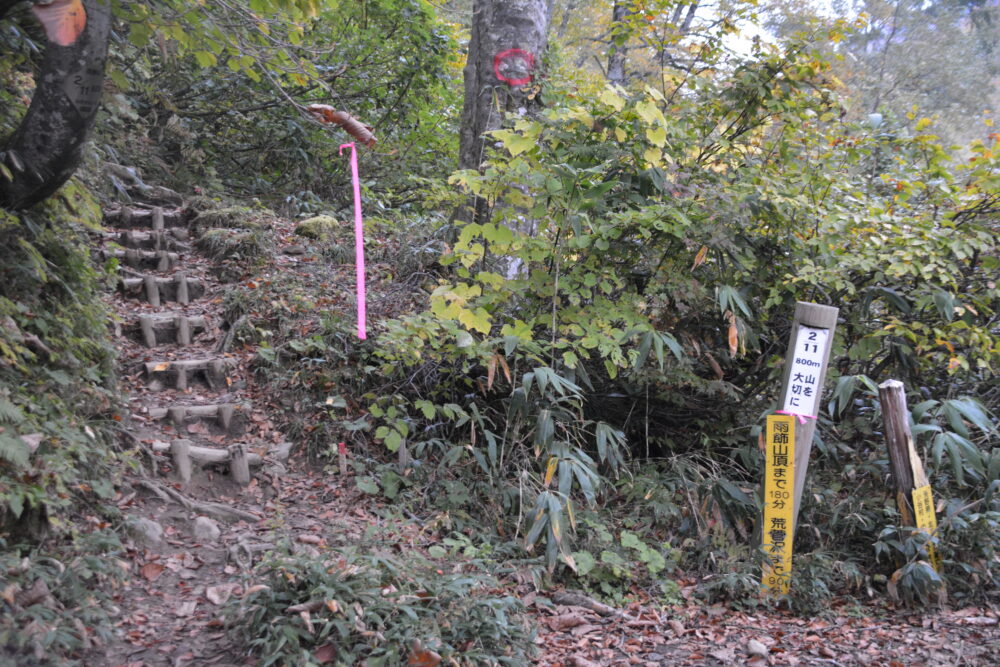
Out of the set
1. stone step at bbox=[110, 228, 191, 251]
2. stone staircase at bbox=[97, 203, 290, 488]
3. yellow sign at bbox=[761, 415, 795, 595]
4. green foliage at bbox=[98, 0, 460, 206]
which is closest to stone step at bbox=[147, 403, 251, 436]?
stone staircase at bbox=[97, 203, 290, 488]

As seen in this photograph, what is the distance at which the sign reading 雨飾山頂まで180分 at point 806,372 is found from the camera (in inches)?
159

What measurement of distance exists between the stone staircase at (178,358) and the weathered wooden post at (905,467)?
13.3 feet

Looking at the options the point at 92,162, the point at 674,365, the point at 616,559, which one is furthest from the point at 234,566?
the point at 92,162

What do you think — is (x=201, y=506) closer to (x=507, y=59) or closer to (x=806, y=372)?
(x=806, y=372)

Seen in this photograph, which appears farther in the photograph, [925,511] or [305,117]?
[305,117]

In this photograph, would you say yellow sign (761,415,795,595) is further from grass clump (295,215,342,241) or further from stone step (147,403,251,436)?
grass clump (295,215,342,241)

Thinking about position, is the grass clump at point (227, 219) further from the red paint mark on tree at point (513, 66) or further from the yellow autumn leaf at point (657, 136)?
the yellow autumn leaf at point (657, 136)

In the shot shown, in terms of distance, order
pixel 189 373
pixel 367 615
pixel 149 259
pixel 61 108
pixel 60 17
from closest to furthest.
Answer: pixel 60 17 < pixel 367 615 < pixel 61 108 < pixel 189 373 < pixel 149 259

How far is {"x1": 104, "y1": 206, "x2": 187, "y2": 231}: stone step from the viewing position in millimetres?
7359

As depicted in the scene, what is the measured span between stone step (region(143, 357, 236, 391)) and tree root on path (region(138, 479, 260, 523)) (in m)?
1.41

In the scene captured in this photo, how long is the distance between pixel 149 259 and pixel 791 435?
6.17m

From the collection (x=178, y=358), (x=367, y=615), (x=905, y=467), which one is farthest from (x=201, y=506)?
(x=905, y=467)

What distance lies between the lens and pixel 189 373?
554 centimetres

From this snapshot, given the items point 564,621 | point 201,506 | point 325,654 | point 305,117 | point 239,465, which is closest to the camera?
point 325,654
